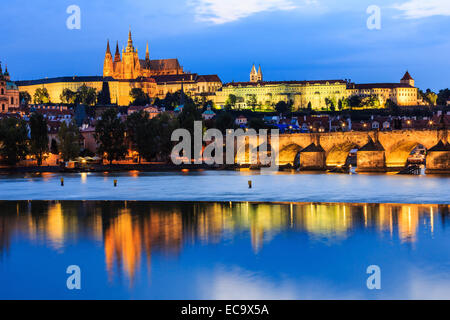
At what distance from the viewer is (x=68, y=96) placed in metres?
150

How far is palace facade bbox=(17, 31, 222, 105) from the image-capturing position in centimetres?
16212

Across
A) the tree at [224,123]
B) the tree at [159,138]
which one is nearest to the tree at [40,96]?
the tree at [224,123]

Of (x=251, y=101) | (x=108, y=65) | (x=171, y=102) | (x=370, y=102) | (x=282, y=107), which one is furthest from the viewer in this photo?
(x=108, y=65)

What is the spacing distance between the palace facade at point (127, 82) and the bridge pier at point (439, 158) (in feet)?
377

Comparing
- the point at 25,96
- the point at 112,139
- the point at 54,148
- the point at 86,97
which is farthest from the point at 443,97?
the point at 54,148

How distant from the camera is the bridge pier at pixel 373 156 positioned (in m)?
50.8

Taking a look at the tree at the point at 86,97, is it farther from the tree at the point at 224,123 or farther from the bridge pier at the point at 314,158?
the bridge pier at the point at 314,158

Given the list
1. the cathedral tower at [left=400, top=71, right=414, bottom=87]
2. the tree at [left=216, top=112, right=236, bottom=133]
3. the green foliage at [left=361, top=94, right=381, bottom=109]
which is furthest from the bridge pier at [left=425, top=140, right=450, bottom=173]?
the cathedral tower at [left=400, top=71, right=414, bottom=87]

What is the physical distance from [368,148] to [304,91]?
105067 mm

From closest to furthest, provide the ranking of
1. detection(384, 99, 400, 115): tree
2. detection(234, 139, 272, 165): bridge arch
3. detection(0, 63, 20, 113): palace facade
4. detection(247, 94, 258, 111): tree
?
detection(234, 139, 272, 165): bridge arch
detection(0, 63, 20, 113): palace facade
detection(384, 99, 400, 115): tree
detection(247, 94, 258, 111): tree

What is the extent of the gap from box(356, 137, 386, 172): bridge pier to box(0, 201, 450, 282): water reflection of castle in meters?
24.5

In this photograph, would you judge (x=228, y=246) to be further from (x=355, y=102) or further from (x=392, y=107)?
(x=355, y=102)

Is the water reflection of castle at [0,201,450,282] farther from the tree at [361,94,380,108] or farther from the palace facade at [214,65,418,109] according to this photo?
the palace facade at [214,65,418,109]
